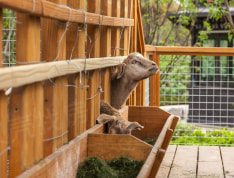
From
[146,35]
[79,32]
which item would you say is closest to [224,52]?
[79,32]

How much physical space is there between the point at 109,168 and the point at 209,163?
93.2 inches

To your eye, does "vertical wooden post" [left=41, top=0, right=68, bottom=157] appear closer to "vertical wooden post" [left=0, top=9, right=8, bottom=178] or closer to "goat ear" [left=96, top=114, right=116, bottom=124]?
"vertical wooden post" [left=0, top=9, right=8, bottom=178]

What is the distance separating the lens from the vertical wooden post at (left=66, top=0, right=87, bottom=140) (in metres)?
3.18

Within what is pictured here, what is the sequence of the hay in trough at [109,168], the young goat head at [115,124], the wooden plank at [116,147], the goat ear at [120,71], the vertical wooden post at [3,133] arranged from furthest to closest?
the goat ear at [120,71], the young goat head at [115,124], the wooden plank at [116,147], the hay in trough at [109,168], the vertical wooden post at [3,133]

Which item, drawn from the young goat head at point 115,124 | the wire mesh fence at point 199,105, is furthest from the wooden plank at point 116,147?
the wire mesh fence at point 199,105

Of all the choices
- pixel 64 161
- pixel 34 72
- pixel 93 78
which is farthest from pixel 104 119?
pixel 34 72

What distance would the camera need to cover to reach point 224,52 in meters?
6.87

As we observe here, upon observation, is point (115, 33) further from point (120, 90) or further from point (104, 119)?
point (104, 119)

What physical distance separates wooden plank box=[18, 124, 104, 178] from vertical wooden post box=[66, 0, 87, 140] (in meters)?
0.07

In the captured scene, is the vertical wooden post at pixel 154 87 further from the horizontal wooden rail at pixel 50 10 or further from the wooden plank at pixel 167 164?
the horizontal wooden rail at pixel 50 10

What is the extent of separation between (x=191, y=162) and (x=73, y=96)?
2.37 m

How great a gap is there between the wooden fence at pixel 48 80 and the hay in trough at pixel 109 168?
0.21 meters

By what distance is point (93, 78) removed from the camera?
3674 millimetres

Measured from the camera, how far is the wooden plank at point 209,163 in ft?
15.2
